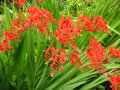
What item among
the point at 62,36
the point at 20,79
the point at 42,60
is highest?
the point at 62,36

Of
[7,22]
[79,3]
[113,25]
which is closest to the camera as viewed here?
[7,22]

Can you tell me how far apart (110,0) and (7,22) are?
53.7 inches

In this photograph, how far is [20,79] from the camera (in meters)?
1.75

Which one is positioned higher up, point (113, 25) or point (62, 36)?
point (62, 36)

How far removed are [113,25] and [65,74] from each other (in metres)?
1.04

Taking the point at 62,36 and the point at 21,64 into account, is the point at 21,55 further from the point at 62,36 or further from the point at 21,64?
the point at 62,36

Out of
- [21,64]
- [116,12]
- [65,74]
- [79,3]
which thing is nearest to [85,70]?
[65,74]

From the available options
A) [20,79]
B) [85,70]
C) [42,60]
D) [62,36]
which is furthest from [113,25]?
[62,36]

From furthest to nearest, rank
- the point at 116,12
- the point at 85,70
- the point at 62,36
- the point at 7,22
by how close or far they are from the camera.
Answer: the point at 116,12
the point at 7,22
the point at 85,70
the point at 62,36

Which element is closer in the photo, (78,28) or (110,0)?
(78,28)

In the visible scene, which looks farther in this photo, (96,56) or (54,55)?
(54,55)

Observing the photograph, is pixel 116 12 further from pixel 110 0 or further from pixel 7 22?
pixel 7 22

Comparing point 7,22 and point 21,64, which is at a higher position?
point 7,22

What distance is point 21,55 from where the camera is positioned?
5.81 ft
